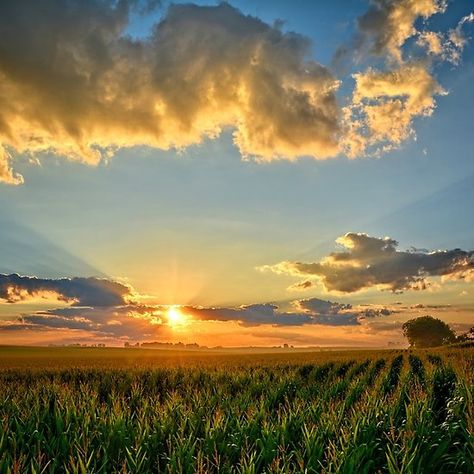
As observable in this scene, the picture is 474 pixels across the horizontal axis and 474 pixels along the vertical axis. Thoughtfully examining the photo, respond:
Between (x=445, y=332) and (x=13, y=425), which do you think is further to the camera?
(x=445, y=332)

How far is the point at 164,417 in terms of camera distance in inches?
380

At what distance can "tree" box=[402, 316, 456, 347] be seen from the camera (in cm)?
14788

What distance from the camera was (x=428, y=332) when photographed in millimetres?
150125

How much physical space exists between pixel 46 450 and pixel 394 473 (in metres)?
5.89

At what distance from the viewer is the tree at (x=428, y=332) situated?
485ft

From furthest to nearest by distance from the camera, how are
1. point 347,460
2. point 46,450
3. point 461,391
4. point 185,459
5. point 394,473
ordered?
point 461,391 < point 46,450 < point 185,459 < point 347,460 < point 394,473

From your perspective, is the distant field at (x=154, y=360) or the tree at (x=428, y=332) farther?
the tree at (x=428, y=332)

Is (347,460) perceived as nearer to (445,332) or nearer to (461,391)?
(461,391)

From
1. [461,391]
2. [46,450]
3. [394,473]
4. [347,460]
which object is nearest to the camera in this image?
[394,473]

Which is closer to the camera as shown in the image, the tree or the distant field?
the distant field

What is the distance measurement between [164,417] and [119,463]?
1778 mm

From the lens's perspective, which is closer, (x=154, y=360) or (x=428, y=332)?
(x=154, y=360)

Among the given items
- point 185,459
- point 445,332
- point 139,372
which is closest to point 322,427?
point 185,459

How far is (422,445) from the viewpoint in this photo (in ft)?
26.7
